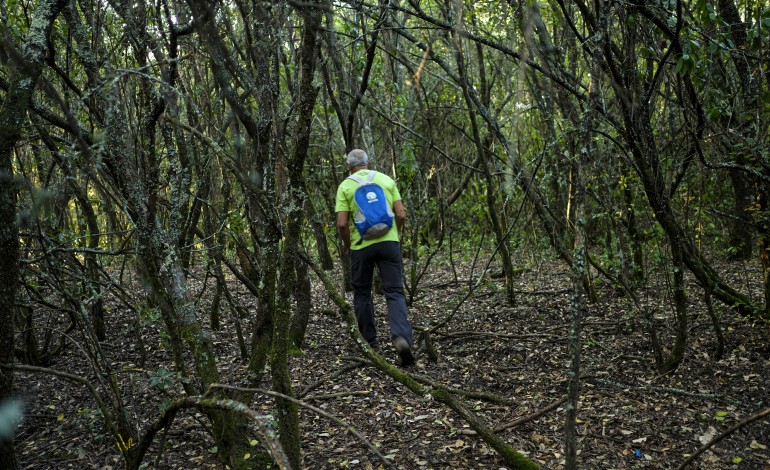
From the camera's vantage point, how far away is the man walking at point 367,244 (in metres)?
5.27

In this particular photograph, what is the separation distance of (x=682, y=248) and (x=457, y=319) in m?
2.90

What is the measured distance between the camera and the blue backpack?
17.1 feet

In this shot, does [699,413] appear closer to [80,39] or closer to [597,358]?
[597,358]

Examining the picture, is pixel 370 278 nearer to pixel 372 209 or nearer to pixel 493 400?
pixel 372 209

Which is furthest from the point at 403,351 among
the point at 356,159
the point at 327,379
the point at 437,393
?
the point at 356,159

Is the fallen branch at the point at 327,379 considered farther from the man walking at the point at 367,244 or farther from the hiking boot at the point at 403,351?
the man walking at the point at 367,244

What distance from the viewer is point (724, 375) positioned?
421 cm

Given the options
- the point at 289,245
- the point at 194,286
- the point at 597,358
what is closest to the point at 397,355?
the point at 597,358

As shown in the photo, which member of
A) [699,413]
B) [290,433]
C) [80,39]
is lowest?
[699,413]

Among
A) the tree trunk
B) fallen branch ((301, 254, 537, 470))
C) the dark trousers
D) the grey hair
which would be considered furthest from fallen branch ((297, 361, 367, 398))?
the tree trunk

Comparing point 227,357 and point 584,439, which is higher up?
point 227,357

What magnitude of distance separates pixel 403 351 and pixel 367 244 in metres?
1.04

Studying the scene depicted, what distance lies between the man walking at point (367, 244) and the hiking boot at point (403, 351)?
239 millimetres

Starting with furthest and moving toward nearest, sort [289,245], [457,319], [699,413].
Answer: [457,319] < [699,413] < [289,245]
